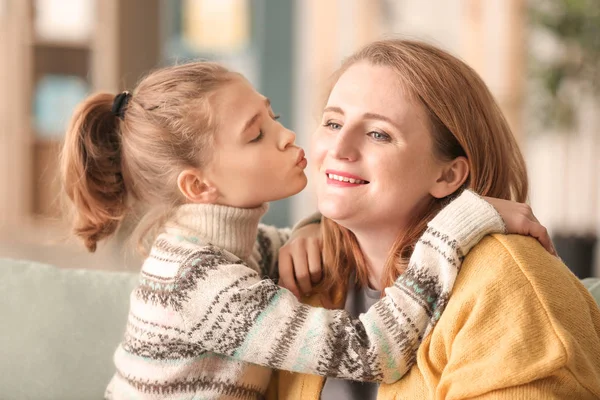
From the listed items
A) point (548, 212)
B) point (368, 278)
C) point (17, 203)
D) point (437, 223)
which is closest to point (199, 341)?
point (368, 278)

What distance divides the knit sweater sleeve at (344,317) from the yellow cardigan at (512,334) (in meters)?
0.04

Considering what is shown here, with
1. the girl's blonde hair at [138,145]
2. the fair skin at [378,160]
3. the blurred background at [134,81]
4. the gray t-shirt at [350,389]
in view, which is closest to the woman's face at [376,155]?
the fair skin at [378,160]

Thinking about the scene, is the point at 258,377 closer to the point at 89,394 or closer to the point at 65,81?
the point at 89,394

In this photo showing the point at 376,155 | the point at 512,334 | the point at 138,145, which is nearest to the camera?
the point at 512,334

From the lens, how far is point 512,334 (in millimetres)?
1302

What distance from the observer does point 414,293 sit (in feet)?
4.69

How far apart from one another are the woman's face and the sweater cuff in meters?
0.12

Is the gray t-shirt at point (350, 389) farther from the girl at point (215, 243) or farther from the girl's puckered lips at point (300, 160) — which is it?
the girl's puckered lips at point (300, 160)

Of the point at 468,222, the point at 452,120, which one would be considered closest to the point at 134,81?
the point at 452,120

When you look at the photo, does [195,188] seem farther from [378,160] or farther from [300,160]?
[378,160]

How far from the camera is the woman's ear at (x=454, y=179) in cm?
161

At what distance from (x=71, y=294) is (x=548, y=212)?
4.65 m

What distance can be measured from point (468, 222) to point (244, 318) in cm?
43

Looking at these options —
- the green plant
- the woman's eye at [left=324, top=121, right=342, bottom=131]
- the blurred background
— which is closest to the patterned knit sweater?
the woman's eye at [left=324, top=121, right=342, bottom=131]
